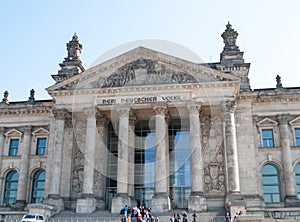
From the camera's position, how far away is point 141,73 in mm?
40906

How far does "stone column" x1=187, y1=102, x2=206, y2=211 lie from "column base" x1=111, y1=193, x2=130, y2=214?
6039 millimetres

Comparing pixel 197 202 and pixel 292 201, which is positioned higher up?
pixel 292 201

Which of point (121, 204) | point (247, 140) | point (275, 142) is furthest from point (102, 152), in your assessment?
point (275, 142)

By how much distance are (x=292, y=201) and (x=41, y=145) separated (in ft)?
96.6

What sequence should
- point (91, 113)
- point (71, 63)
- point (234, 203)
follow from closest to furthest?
point (234, 203), point (91, 113), point (71, 63)

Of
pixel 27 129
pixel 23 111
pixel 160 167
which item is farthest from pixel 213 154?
pixel 23 111

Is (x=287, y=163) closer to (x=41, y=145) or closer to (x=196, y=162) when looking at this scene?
(x=196, y=162)

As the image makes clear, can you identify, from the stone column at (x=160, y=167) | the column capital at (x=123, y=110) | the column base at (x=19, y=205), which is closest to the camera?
the stone column at (x=160, y=167)

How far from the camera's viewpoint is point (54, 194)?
3872 cm

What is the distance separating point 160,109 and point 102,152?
27.2 feet

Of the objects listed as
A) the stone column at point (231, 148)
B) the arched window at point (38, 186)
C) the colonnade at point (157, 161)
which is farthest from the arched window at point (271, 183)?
the arched window at point (38, 186)

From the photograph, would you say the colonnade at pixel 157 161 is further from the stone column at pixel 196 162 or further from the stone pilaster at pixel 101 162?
the stone pilaster at pixel 101 162

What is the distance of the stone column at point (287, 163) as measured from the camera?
40.2m

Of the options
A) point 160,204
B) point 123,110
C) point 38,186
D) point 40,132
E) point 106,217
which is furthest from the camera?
point 40,132
